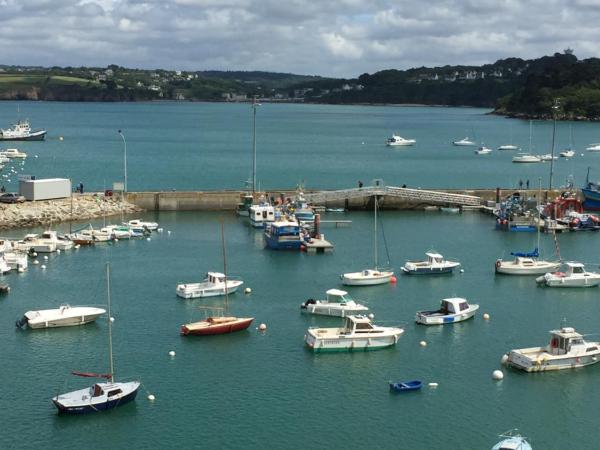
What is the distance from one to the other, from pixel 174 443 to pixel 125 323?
12.0 metres

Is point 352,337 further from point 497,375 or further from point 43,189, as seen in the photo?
point 43,189

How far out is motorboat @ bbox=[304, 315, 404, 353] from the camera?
36.5 meters

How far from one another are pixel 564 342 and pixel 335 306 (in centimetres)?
1032

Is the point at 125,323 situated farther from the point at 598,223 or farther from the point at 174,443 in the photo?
the point at 598,223

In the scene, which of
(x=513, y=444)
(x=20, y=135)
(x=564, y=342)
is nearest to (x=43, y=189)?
(x=564, y=342)

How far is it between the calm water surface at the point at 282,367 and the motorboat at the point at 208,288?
2.08ft

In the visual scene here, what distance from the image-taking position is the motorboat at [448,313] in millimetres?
40500

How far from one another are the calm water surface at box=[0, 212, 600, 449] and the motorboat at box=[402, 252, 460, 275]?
60 cm

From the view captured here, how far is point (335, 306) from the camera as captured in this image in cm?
4153

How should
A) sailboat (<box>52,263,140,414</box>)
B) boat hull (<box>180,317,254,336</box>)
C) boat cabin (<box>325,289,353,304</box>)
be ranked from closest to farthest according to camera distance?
sailboat (<box>52,263,140,414</box>) < boat hull (<box>180,317,254,336</box>) < boat cabin (<box>325,289,353,304</box>)

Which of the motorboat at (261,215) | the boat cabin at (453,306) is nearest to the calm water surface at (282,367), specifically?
the boat cabin at (453,306)

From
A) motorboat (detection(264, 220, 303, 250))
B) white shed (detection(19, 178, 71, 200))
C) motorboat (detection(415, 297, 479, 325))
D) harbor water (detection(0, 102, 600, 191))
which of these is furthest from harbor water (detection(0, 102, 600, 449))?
harbor water (detection(0, 102, 600, 191))

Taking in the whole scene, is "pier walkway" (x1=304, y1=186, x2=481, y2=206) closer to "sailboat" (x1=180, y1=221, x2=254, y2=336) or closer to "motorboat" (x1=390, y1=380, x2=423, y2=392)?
"sailboat" (x1=180, y1=221, x2=254, y2=336)

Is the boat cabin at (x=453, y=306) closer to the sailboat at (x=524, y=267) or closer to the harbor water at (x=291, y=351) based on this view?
the harbor water at (x=291, y=351)
